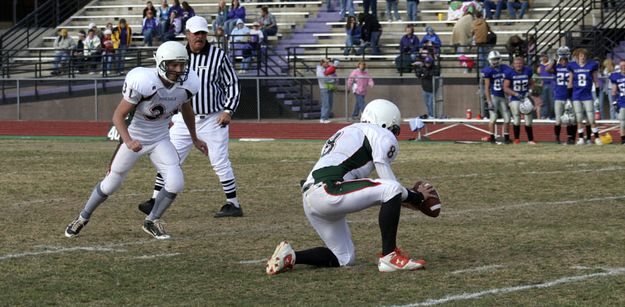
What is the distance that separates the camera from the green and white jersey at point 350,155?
314 inches

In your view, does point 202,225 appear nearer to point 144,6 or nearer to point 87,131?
point 87,131

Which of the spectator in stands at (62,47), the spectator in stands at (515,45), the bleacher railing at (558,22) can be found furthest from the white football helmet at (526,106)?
the spectator in stands at (62,47)

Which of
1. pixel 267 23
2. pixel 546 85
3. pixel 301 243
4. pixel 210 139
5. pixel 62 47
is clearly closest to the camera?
pixel 301 243

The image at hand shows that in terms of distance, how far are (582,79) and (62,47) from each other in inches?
614

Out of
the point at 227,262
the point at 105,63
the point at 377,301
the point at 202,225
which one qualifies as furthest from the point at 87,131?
the point at 377,301

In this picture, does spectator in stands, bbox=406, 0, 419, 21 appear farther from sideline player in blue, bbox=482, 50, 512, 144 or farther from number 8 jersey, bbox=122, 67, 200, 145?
number 8 jersey, bbox=122, 67, 200, 145

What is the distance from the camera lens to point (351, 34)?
29.2 m

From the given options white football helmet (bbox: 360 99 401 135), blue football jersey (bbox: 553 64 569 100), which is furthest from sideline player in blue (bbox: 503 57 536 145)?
white football helmet (bbox: 360 99 401 135)

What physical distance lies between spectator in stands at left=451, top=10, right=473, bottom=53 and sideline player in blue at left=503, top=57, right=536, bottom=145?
263 inches

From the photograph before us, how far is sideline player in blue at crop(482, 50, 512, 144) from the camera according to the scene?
20.8m

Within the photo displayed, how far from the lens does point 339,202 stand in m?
7.96

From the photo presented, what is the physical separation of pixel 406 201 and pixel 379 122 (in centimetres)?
53

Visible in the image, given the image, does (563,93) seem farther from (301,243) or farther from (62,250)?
(62,250)

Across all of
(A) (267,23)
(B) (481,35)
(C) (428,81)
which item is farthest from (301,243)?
(A) (267,23)
